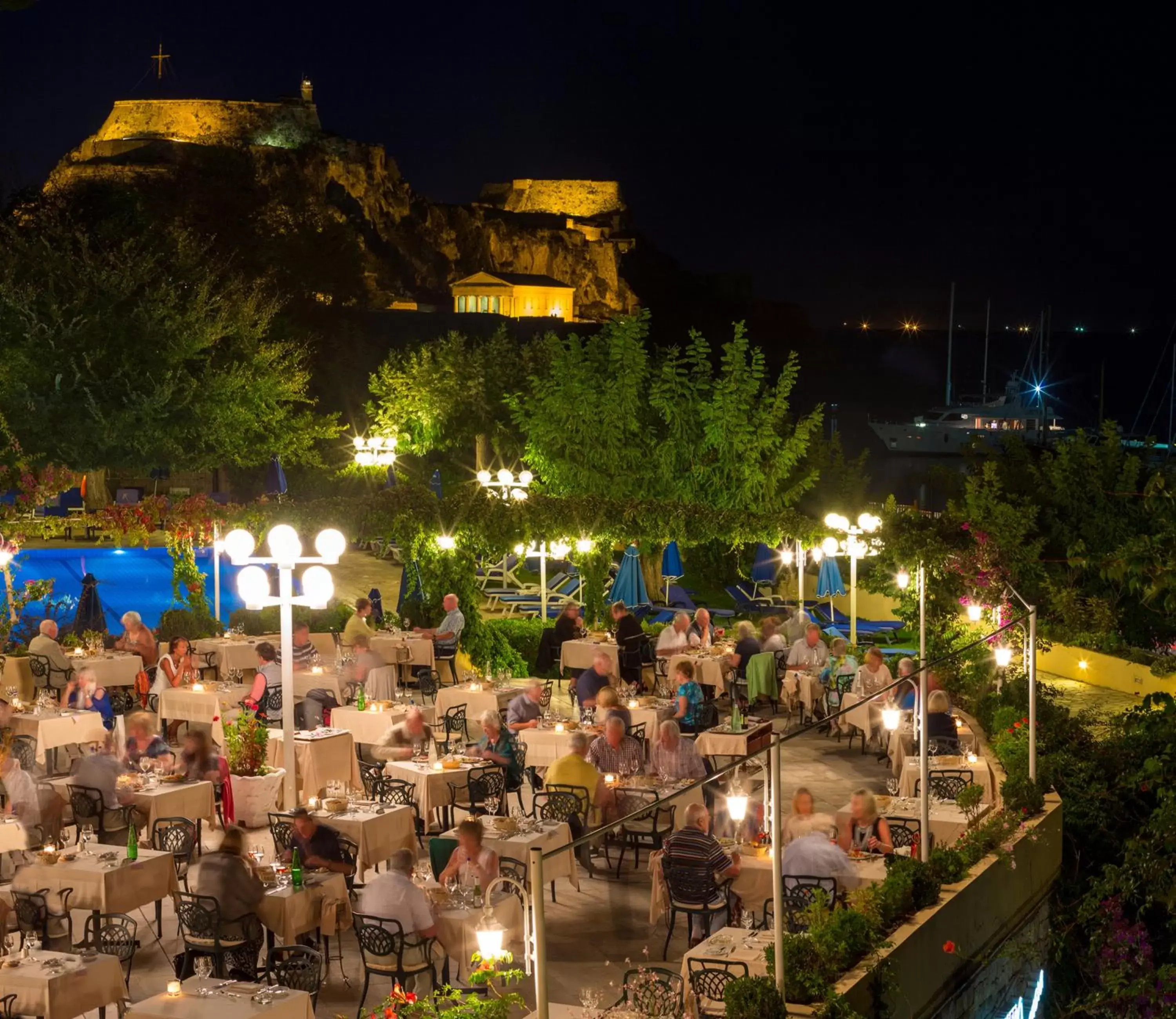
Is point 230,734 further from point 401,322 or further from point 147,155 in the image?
point 147,155

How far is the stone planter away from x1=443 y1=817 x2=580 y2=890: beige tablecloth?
259cm

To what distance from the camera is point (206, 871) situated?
9172mm

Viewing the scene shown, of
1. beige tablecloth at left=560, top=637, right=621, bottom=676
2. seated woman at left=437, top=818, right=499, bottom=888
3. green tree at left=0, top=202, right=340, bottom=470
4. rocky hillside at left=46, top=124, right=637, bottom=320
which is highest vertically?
rocky hillside at left=46, top=124, right=637, bottom=320

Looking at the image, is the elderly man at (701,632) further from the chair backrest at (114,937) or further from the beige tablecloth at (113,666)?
the chair backrest at (114,937)

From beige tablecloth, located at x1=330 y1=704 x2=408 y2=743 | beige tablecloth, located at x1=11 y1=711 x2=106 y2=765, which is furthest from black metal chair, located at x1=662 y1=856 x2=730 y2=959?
beige tablecloth, located at x1=11 y1=711 x2=106 y2=765

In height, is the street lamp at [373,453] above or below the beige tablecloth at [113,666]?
above

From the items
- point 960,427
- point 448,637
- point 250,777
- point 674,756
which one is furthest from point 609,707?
point 960,427

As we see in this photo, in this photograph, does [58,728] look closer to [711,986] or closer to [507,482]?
[711,986]

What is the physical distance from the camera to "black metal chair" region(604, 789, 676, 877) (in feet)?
39.0

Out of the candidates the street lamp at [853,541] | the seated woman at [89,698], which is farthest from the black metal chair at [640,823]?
the street lamp at [853,541]

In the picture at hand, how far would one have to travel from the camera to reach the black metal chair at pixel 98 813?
38.4 feet

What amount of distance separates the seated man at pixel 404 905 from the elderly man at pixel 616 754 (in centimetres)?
370

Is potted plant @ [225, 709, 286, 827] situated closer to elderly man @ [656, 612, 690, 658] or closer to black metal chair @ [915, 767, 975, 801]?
black metal chair @ [915, 767, 975, 801]

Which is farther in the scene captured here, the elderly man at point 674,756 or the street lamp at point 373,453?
the street lamp at point 373,453
